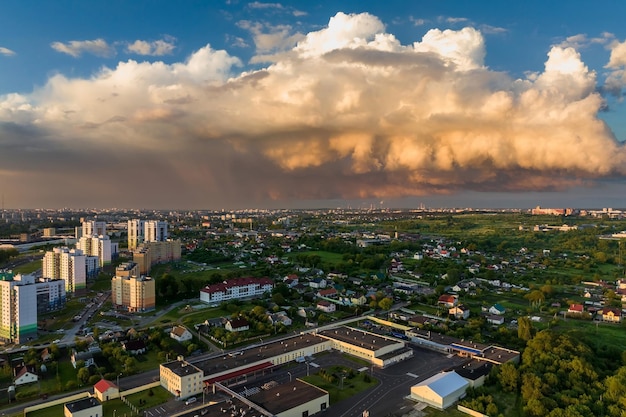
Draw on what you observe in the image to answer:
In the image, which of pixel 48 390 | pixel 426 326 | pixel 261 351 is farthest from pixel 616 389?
pixel 48 390

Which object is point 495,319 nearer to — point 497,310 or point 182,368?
point 497,310

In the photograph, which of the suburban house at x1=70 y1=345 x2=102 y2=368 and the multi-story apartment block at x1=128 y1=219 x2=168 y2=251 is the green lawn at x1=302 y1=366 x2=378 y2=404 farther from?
the multi-story apartment block at x1=128 y1=219 x2=168 y2=251

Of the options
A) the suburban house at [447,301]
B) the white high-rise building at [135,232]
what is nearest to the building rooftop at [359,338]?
the suburban house at [447,301]

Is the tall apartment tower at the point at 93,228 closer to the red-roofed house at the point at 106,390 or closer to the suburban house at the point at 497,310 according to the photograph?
the red-roofed house at the point at 106,390

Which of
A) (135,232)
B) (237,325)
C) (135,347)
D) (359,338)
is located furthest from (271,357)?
(135,232)

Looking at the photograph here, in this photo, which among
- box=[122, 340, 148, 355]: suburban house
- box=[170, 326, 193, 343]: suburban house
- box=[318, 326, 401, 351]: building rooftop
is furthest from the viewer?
box=[170, 326, 193, 343]: suburban house

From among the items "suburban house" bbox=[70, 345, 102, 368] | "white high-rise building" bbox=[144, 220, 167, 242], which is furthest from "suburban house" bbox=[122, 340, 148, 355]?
"white high-rise building" bbox=[144, 220, 167, 242]

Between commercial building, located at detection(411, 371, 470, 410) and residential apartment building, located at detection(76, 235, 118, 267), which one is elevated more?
residential apartment building, located at detection(76, 235, 118, 267)
